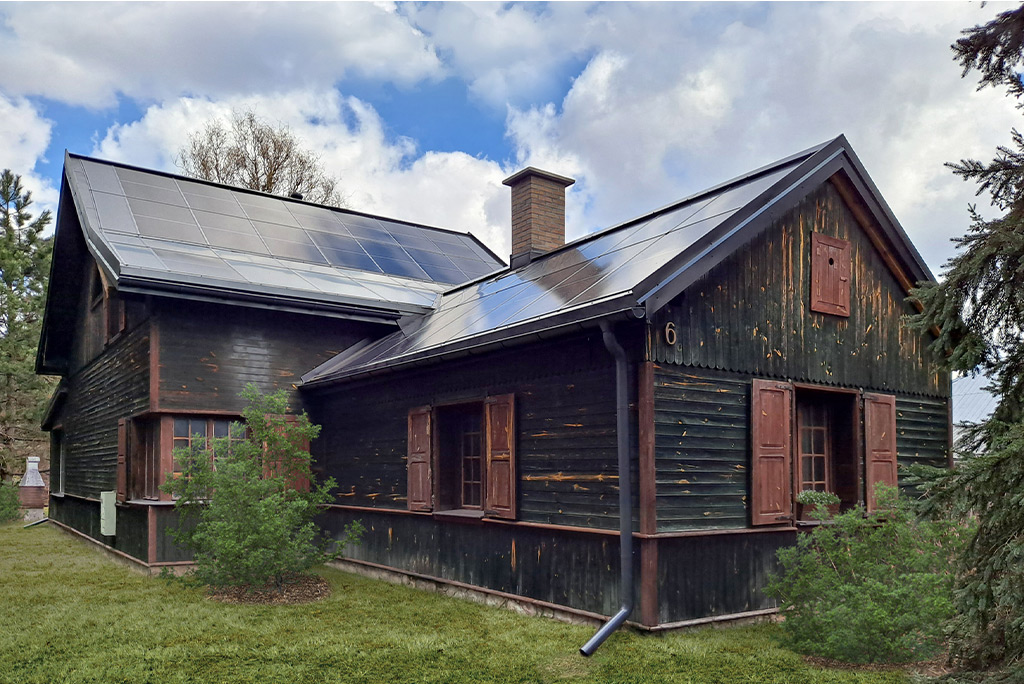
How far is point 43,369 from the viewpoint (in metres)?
19.9

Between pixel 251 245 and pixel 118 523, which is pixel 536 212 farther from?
pixel 118 523

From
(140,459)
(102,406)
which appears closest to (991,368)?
(140,459)

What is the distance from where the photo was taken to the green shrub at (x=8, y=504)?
71.5 feet

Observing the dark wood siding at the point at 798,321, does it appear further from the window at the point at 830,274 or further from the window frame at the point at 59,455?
the window frame at the point at 59,455

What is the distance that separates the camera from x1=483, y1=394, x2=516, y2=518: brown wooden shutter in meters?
9.21

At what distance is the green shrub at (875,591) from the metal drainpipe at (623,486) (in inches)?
48.8

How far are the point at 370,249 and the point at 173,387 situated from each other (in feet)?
18.7

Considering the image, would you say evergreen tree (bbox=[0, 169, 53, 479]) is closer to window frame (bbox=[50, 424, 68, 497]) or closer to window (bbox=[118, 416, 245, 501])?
window frame (bbox=[50, 424, 68, 497])

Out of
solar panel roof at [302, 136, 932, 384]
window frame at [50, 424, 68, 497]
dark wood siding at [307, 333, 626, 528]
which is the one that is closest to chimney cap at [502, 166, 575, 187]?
solar panel roof at [302, 136, 932, 384]

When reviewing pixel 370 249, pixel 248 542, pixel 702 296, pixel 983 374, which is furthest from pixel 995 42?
pixel 370 249

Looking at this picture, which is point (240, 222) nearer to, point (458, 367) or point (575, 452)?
point (458, 367)

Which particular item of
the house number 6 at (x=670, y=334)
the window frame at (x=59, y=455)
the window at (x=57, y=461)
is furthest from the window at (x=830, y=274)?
the window at (x=57, y=461)

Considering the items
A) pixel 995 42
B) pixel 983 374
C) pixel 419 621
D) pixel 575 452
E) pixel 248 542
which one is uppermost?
pixel 995 42

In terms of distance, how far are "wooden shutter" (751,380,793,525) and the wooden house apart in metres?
0.02
